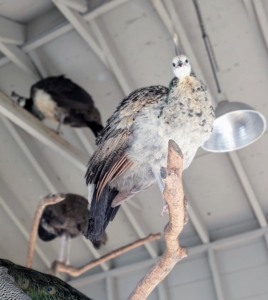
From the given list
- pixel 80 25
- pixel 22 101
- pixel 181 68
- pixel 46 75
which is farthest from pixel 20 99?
pixel 181 68

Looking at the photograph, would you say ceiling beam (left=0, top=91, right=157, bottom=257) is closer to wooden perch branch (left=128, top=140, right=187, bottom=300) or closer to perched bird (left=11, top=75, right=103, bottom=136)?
perched bird (left=11, top=75, right=103, bottom=136)

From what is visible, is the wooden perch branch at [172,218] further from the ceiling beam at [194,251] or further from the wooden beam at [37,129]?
the ceiling beam at [194,251]

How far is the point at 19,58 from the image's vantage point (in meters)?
4.27

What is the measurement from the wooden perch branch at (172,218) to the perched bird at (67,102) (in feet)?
8.05

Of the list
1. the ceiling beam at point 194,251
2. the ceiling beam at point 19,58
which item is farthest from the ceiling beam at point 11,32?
the ceiling beam at point 194,251

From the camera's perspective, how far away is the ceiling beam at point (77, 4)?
12.5 ft

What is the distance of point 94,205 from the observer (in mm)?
2176

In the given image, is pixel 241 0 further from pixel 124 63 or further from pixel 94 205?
pixel 94 205

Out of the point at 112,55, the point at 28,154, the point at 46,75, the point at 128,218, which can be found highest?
the point at 46,75

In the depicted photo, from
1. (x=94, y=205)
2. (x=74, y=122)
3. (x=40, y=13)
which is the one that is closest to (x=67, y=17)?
(x=40, y=13)

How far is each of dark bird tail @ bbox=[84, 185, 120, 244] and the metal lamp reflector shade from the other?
97 cm

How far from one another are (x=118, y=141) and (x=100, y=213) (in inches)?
14.5

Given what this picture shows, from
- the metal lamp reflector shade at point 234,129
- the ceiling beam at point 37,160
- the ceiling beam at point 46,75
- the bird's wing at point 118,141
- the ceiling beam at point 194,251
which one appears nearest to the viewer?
the bird's wing at point 118,141

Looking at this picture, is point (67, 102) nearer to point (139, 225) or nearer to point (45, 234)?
point (45, 234)
